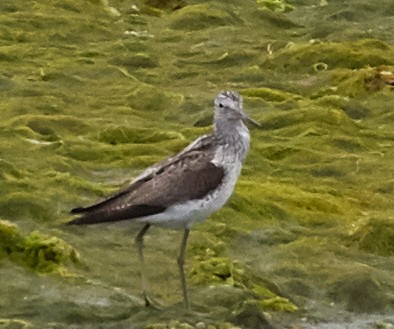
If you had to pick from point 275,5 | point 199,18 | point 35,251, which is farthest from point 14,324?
point 275,5

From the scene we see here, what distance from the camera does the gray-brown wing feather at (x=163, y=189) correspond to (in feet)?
34.6

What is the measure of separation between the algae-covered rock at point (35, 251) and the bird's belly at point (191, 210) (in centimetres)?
140

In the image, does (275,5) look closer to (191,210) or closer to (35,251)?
(35,251)

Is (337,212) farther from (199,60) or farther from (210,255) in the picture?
(199,60)

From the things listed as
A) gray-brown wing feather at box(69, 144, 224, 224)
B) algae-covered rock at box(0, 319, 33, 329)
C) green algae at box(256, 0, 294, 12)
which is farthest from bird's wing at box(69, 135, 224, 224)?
green algae at box(256, 0, 294, 12)

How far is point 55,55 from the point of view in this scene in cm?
2300

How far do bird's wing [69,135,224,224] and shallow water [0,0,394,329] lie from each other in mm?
614

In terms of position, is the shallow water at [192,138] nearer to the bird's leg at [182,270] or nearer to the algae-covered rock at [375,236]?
the algae-covered rock at [375,236]

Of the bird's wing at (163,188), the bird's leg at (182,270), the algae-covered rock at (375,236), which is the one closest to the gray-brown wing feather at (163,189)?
the bird's wing at (163,188)

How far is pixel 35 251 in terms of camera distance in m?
12.0

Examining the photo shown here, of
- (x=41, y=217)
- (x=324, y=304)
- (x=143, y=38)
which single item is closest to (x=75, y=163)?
(x=41, y=217)

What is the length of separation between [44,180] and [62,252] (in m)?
2.83

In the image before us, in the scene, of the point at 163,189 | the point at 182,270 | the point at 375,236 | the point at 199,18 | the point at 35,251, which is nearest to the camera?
the point at 163,189

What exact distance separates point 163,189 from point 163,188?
1cm
